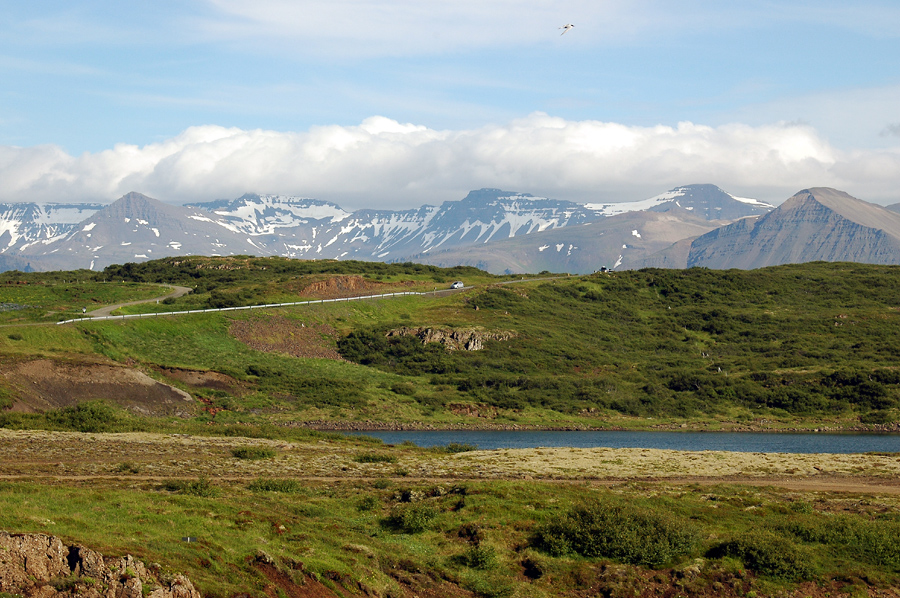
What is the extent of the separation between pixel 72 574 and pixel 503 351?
5008 inches

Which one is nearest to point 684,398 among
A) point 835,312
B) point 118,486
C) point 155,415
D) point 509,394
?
point 509,394

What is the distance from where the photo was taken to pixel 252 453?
5575 cm

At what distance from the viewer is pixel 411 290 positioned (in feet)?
589

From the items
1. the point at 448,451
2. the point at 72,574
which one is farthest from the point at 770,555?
the point at 448,451

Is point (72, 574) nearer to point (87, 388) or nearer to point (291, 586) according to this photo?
point (291, 586)

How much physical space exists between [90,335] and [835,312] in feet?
474

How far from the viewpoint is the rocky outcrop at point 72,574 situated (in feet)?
65.0

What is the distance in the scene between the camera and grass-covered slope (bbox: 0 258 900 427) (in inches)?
4434


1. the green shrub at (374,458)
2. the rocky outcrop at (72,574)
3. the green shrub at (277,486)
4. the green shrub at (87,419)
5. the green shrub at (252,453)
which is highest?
the rocky outcrop at (72,574)

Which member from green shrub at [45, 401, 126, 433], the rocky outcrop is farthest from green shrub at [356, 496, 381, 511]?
green shrub at [45, 401, 126, 433]

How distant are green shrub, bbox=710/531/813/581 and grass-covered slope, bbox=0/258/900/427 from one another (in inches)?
2753

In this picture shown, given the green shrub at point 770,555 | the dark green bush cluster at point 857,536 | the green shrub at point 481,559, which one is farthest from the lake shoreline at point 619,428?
the green shrub at point 770,555

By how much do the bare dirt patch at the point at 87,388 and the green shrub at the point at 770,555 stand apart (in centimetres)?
6704

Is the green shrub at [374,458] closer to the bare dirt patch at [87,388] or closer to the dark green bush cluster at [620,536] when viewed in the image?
the dark green bush cluster at [620,536]
